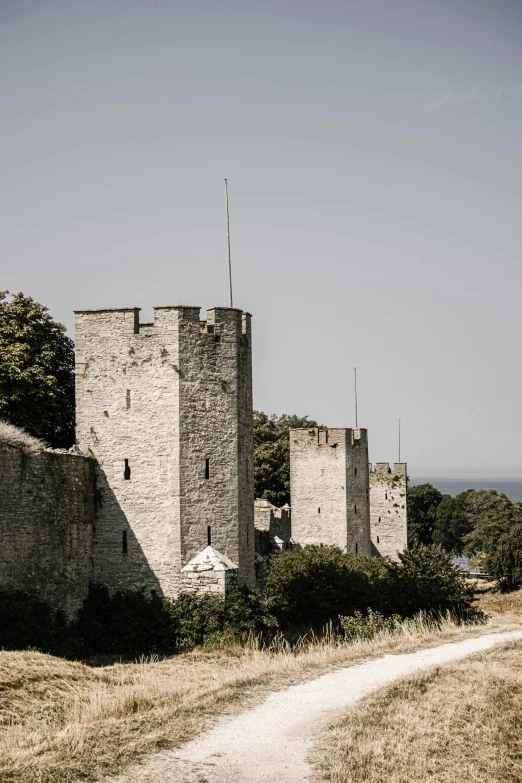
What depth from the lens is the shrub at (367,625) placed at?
1749cm

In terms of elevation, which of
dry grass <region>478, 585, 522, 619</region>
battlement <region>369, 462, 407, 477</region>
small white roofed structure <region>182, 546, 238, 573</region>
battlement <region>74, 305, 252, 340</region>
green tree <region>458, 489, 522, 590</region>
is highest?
battlement <region>74, 305, 252, 340</region>

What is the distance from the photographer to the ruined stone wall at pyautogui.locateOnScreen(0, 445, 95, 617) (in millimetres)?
15914

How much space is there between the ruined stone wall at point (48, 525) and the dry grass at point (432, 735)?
8.05 metres

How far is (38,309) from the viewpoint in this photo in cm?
2392

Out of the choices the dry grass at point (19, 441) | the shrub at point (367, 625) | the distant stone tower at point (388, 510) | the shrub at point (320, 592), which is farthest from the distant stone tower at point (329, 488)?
the dry grass at point (19, 441)

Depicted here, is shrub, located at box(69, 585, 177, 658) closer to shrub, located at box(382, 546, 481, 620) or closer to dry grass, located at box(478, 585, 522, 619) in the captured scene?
shrub, located at box(382, 546, 481, 620)

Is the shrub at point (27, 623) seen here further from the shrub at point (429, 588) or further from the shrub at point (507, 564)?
the shrub at point (507, 564)

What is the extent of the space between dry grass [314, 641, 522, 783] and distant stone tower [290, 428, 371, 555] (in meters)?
23.8

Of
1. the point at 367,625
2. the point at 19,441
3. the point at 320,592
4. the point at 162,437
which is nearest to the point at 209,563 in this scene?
the point at 162,437

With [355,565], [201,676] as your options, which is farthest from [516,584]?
[201,676]

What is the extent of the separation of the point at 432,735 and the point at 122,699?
155 inches

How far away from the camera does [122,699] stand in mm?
10656

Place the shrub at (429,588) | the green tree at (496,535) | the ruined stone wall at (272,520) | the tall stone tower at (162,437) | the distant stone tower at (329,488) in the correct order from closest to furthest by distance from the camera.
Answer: the tall stone tower at (162,437), the shrub at (429,588), the ruined stone wall at (272,520), the distant stone tower at (329,488), the green tree at (496,535)

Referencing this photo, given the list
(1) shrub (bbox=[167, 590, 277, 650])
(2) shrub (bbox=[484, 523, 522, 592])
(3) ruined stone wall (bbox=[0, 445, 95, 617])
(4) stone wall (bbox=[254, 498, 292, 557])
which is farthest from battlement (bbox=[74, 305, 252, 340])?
(2) shrub (bbox=[484, 523, 522, 592])
